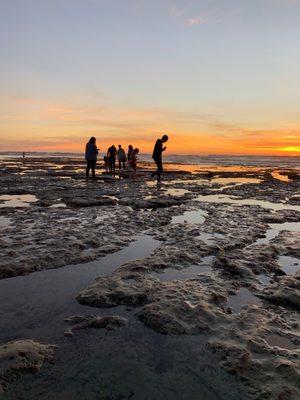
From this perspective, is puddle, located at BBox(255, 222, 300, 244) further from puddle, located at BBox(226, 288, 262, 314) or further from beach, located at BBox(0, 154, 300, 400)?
puddle, located at BBox(226, 288, 262, 314)

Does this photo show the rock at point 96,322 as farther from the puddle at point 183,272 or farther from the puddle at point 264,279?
the puddle at point 264,279

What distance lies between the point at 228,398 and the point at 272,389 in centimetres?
38

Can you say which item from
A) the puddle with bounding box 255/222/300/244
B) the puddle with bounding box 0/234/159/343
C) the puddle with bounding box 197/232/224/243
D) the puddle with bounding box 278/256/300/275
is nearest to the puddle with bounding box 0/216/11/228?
the puddle with bounding box 0/234/159/343

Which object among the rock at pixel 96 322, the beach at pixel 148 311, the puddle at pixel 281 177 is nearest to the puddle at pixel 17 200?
the beach at pixel 148 311

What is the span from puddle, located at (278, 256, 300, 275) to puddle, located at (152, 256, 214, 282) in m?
1.18

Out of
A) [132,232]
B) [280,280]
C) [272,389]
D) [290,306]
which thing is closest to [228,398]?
[272,389]

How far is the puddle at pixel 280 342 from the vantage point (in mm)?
3729

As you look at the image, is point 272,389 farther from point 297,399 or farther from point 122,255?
point 122,255

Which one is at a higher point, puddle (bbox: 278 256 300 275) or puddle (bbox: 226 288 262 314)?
puddle (bbox: 278 256 300 275)

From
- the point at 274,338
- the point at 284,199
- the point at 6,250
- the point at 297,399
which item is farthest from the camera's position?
the point at 284,199

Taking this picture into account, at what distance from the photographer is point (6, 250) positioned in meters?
6.75

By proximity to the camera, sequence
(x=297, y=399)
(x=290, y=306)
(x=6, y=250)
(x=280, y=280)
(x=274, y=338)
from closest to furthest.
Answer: (x=297, y=399) → (x=274, y=338) → (x=290, y=306) → (x=280, y=280) → (x=6, y=250)

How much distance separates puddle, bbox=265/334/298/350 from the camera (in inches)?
147

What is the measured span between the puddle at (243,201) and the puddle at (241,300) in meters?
8.02
